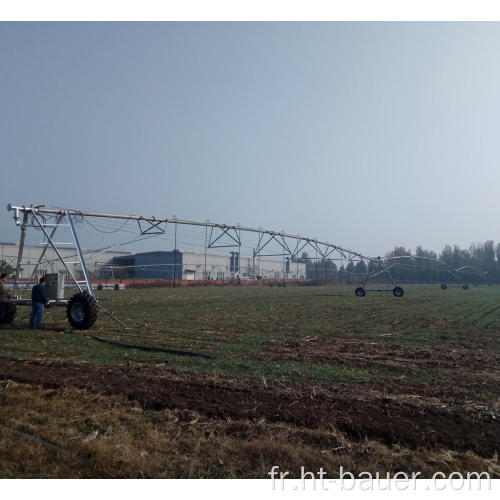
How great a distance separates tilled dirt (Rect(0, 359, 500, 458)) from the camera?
557 cm

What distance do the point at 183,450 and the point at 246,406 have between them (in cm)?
161

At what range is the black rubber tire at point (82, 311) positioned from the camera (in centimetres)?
1416

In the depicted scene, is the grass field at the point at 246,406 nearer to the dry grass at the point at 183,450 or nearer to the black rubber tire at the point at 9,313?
the dry grass at the point at 183,450

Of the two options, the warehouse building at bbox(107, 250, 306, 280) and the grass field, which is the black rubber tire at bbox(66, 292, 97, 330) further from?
the warehouse building at bbox(107, 250, 306, 280)

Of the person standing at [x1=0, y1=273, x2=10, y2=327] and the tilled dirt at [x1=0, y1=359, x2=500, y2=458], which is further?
the person standing at [x1=0, y1=273, x2=10, y2=327]

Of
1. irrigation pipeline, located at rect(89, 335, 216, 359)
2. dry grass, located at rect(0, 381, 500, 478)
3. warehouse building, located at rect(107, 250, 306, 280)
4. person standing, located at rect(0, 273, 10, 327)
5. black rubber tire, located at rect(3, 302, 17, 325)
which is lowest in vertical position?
dry grass, located at rect(0, 381, 500, 478)

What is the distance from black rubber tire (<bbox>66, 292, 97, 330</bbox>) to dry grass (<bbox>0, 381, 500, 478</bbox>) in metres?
7.93

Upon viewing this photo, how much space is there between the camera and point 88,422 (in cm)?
598

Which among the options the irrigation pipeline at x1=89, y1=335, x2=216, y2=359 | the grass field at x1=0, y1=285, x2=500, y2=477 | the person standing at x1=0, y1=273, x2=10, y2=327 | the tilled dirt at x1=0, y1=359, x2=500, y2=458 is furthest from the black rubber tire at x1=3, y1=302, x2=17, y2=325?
the tilled dirt at x1=0, y1=359, x2=500, y2=458

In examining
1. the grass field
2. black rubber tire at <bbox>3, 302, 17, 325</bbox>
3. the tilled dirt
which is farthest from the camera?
black rubber tire at <bbox>3, 302, 17, 325</bbox>

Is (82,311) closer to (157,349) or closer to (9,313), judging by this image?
(9,313)

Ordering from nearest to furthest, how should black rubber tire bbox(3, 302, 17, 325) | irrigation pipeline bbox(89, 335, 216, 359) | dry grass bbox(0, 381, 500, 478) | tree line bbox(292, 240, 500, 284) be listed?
dry grass bbox(0, 381, 500, 478)
irrigation pipeline bbox(89, 335, 216, 359)
black rubber tire bbox(3, 302, 17, 325)
tree line bbox(292, 240, 500, 284)

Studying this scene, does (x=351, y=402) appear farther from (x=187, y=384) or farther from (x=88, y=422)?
(x=88, y=422)

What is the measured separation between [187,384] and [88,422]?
6.76ft
